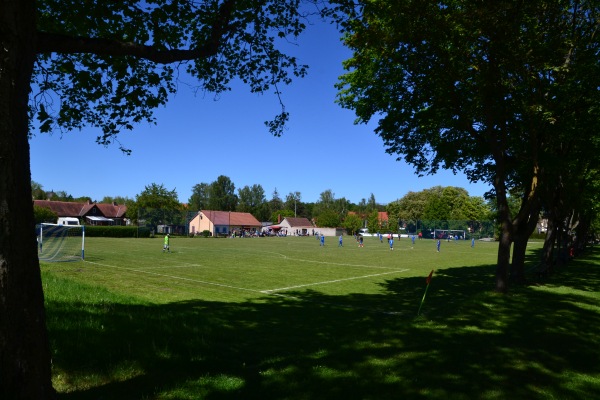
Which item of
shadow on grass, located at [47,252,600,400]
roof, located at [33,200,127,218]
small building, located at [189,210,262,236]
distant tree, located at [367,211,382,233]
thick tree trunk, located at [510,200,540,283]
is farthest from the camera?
distant tree, located at [367,211,382,233]

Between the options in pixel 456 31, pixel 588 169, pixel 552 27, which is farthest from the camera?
pixel 588 169

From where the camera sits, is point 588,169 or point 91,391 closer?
point 91,391

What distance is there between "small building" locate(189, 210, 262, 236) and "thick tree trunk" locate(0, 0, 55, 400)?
98.1 m

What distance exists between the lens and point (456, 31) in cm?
1227

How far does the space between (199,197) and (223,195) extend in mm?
19410

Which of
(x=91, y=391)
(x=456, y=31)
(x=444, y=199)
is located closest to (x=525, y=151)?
(x=456, y=31)

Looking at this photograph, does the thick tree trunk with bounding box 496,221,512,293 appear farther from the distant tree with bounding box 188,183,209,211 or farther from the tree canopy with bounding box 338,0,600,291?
the distant tree with bounding box 188,183,209,211

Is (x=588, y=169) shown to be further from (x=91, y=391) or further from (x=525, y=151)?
(x=91, y=391)

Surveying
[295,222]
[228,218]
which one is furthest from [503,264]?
[295,222]

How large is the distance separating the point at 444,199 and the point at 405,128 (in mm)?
111014

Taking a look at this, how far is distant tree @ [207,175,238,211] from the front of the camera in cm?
15100

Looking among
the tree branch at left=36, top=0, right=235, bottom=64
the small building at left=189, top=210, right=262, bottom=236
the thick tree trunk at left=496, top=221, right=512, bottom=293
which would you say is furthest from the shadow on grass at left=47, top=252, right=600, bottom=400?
the small building at left=189, top=210, right=262, bottom=236

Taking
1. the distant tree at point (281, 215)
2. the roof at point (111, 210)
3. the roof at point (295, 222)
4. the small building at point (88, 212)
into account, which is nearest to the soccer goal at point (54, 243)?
the small building at point (88, 212)

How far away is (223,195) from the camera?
152m
